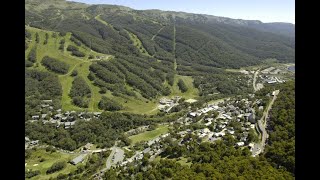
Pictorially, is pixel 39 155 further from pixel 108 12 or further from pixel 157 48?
pixel 108 12

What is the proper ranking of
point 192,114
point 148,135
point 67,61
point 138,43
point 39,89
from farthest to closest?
point 138,43
point 67,61
point 39,89
point 192,114
point 148,135

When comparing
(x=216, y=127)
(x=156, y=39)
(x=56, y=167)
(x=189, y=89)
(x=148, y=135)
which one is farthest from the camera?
(x=156, y=39)

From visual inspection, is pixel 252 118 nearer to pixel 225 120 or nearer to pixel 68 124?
pixel 225 120

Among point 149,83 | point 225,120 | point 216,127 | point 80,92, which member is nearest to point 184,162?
point 216,127

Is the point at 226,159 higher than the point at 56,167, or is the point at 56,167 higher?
the point at 226,159

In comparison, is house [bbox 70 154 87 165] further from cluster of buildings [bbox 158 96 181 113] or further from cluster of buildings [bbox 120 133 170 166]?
cluster of buildings [bbox 158 96 181 113]

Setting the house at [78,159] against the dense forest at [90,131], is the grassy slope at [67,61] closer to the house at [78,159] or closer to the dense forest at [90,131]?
the dense forest at [90,131]

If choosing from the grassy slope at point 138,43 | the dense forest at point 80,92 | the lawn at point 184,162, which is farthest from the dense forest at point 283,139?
the grassy slope at point 138,43

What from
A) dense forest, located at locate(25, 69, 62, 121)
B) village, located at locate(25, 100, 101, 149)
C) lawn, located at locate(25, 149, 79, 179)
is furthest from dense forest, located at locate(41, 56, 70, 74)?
lawn, located at locate(25, 149, 79, 179)
